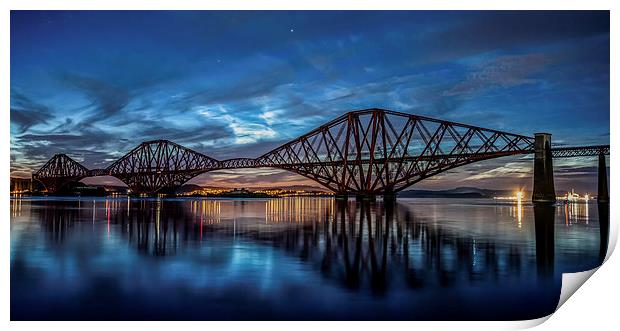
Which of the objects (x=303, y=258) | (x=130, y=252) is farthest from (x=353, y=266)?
(x=130, y=252)

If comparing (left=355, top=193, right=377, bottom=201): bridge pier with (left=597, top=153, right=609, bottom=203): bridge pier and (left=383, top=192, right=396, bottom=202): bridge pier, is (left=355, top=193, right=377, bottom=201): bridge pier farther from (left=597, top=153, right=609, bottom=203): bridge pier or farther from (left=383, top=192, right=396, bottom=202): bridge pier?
(left=597, top=153, right=609, bottom=203): bridge pier

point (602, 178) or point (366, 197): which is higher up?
point (602, 178)

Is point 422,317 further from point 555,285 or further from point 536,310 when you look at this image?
point 555,285

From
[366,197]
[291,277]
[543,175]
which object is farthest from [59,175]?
[291,277]

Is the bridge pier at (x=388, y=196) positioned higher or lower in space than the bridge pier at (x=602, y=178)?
lower

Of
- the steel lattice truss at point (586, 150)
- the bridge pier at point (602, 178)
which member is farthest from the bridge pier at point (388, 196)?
the bridge pier at point (602, 178)

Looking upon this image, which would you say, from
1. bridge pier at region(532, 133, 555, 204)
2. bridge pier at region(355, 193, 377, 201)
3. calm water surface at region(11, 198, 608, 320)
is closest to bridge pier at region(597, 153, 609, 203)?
bridge pier at region(532, 133, 555, 204)

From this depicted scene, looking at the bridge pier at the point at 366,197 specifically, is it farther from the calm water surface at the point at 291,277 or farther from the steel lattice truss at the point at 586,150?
the calm water surface at the point at 291,277

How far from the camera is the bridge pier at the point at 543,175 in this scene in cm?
4147

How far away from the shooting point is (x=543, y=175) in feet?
136

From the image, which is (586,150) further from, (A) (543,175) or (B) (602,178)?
(B) (602,178)
